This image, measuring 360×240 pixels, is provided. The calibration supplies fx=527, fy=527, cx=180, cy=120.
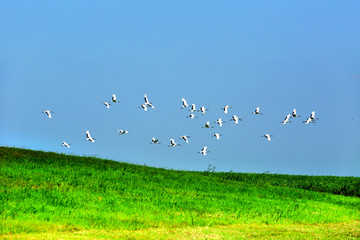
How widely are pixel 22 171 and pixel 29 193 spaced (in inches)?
292

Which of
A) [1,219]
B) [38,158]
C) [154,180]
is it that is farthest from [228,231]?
[38,158]

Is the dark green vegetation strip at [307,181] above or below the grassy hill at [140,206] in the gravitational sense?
above

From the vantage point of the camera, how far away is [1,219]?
64.9 feet

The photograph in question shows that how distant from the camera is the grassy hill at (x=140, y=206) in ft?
66.2

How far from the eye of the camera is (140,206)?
2423 centimetres

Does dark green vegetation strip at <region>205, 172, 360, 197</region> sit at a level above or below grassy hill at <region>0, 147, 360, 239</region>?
above

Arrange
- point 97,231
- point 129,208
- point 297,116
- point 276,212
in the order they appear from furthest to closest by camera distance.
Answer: point 297,116 < point 276,212 < point 129,208 < point 97,231

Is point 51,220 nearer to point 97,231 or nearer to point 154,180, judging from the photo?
point 97,231

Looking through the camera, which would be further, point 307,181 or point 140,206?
point 307,181

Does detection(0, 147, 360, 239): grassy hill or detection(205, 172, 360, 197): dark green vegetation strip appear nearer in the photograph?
detection(0, 147, 360, 239): grassy hill

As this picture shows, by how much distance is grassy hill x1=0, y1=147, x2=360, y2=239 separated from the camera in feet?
66.2

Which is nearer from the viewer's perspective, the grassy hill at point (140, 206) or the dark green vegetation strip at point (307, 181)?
the grassy hill at point (140, 206)

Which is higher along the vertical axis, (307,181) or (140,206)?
(307,181)

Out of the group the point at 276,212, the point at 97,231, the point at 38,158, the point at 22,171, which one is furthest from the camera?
the point at 38,158
